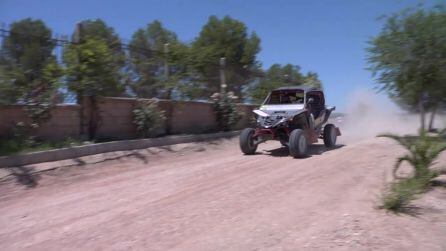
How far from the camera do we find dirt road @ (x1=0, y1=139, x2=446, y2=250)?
5.89m

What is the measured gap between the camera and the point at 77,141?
41.8ft

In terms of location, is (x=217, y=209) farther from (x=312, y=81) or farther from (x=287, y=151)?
(x=312, y=81)

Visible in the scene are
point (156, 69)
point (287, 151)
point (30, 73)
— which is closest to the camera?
point (30, 73)

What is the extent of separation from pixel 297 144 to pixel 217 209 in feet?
19.0

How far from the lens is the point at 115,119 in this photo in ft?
47.8

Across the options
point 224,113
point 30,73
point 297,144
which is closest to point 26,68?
point 30,73

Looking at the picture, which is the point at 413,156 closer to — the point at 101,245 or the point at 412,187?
the point at 412,187

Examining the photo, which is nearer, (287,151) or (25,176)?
(25,176)

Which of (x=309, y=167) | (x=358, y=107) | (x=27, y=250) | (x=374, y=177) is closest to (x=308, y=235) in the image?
(x=27, y=250)

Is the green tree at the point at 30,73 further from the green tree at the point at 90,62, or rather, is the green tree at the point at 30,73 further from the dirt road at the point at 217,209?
the dirt road at the point at 217,209

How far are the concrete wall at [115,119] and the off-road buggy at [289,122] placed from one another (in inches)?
152

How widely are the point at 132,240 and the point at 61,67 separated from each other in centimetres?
797

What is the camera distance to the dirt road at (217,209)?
5.89 metres

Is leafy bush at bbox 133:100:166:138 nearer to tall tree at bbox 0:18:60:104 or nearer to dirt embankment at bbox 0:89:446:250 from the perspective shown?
dirt embankment at bbox 0:89:446:250
